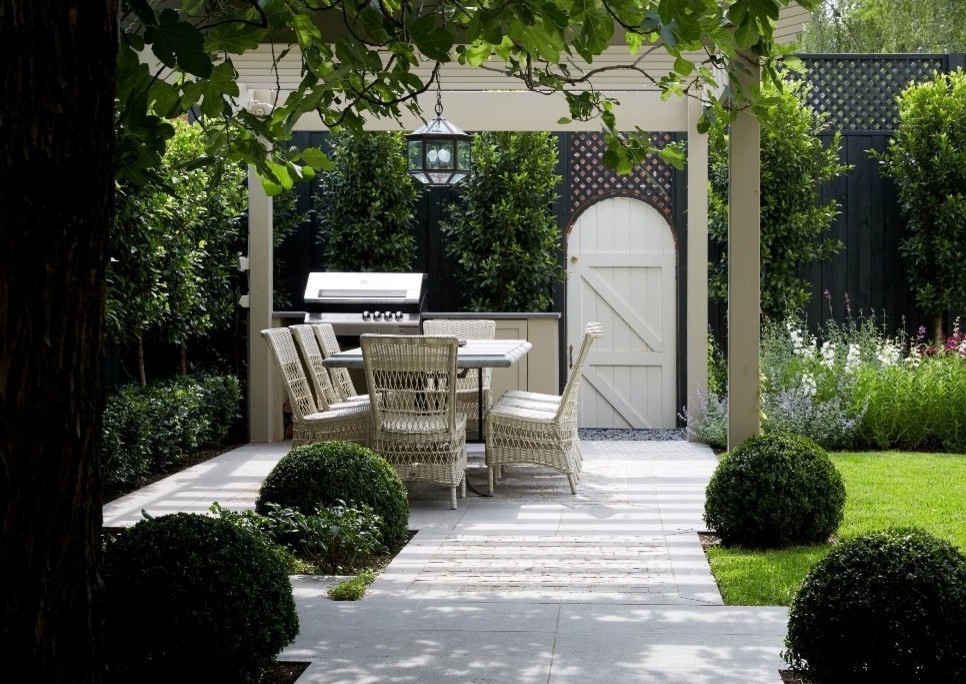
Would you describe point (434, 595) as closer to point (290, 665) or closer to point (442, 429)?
point (290, 665)

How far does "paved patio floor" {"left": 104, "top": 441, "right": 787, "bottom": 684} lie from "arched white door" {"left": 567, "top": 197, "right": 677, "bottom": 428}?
338 centimetres

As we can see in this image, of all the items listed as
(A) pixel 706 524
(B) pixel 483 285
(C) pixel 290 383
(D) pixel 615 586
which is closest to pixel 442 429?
(C) pixel 290 383

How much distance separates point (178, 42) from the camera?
2359 millimetres

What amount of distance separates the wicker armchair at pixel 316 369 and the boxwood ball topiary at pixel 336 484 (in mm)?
1984

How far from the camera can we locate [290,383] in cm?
693

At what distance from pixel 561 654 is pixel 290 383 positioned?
3794mm

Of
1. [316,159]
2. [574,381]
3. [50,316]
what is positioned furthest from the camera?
[574,381]

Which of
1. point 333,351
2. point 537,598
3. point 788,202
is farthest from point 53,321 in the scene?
point 788,202

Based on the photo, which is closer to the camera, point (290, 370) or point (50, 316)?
point (50, 316)

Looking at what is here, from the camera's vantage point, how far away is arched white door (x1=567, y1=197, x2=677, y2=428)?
35.5ft

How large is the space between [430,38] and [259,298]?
22.3 ft

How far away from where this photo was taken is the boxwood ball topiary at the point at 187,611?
9.79 ft

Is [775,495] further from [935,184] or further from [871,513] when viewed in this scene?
[935,184]

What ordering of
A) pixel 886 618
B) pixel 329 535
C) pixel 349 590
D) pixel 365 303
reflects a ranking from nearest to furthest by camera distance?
pixel 886 618 → pixel 349 590 → pixel 329 535 → pixel 365 303
